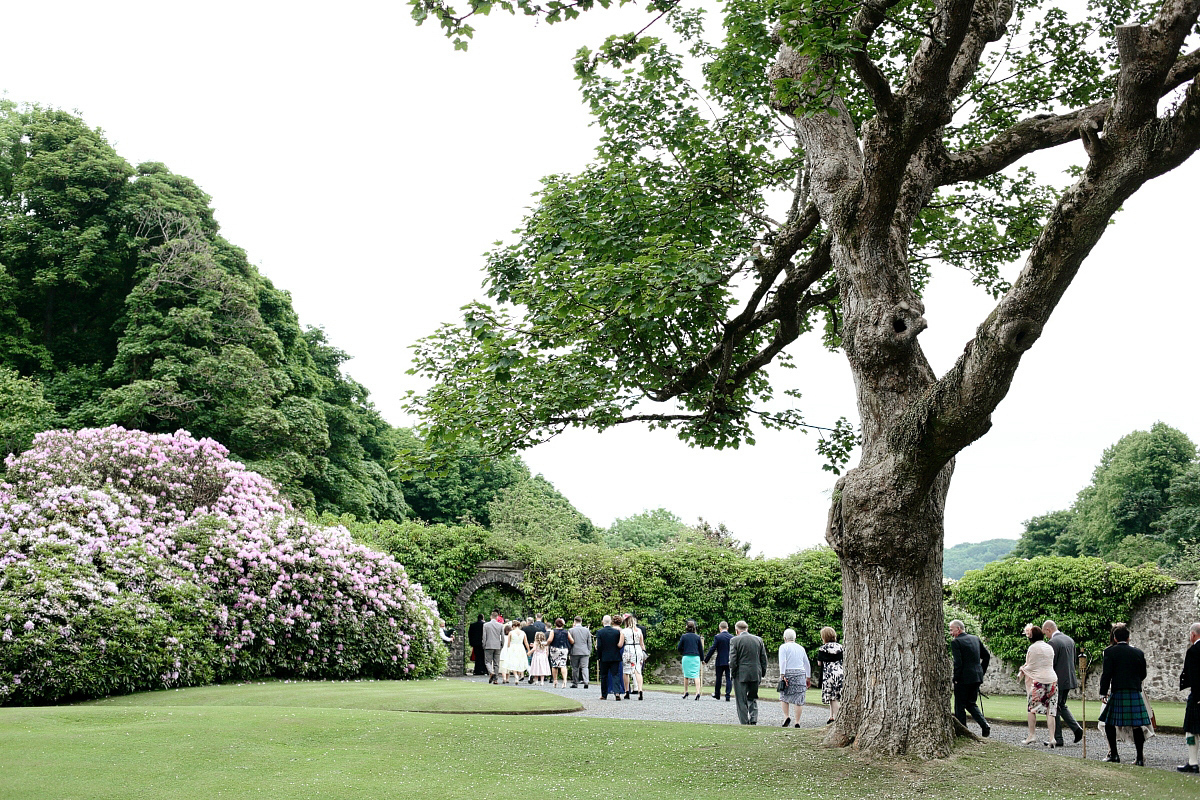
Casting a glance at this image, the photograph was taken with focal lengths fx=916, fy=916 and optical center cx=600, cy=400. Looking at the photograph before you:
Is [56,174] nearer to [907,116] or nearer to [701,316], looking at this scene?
[701,316]

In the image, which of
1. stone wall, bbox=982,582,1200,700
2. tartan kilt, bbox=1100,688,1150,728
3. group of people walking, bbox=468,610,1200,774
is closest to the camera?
tartan kilt, bbox=1100,688,1150,728

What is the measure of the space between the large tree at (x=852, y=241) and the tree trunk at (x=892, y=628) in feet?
0.08

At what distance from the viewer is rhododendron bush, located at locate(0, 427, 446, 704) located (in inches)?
598

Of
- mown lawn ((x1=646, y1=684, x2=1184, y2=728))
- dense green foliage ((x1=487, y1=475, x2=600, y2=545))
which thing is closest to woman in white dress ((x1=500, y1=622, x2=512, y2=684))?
mown lawn ((x1=646, y1=684, x2=1184, y2=728))

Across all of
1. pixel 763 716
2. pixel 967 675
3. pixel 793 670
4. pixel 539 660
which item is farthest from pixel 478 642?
pixel 967 675

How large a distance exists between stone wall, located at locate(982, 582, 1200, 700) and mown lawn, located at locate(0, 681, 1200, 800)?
1422 cm

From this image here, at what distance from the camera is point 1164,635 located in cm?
2170

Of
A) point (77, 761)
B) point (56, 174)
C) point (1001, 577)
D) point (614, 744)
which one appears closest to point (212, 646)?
point (77, 761)

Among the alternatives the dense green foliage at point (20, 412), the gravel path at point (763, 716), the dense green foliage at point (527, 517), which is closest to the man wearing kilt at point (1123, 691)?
the gravel path at point (763, 716)

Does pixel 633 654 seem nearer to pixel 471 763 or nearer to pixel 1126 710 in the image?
pixel 471 763

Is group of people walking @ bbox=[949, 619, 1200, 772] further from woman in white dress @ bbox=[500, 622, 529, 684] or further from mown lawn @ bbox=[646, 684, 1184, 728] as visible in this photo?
woman in white dress @ bbox=[500, 622, 529, 684]

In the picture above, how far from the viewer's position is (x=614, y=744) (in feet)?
35.6

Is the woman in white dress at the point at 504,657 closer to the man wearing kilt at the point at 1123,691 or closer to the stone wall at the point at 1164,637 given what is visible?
the stone wall at the point at 1164,637

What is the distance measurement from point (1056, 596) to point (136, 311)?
30.3m
